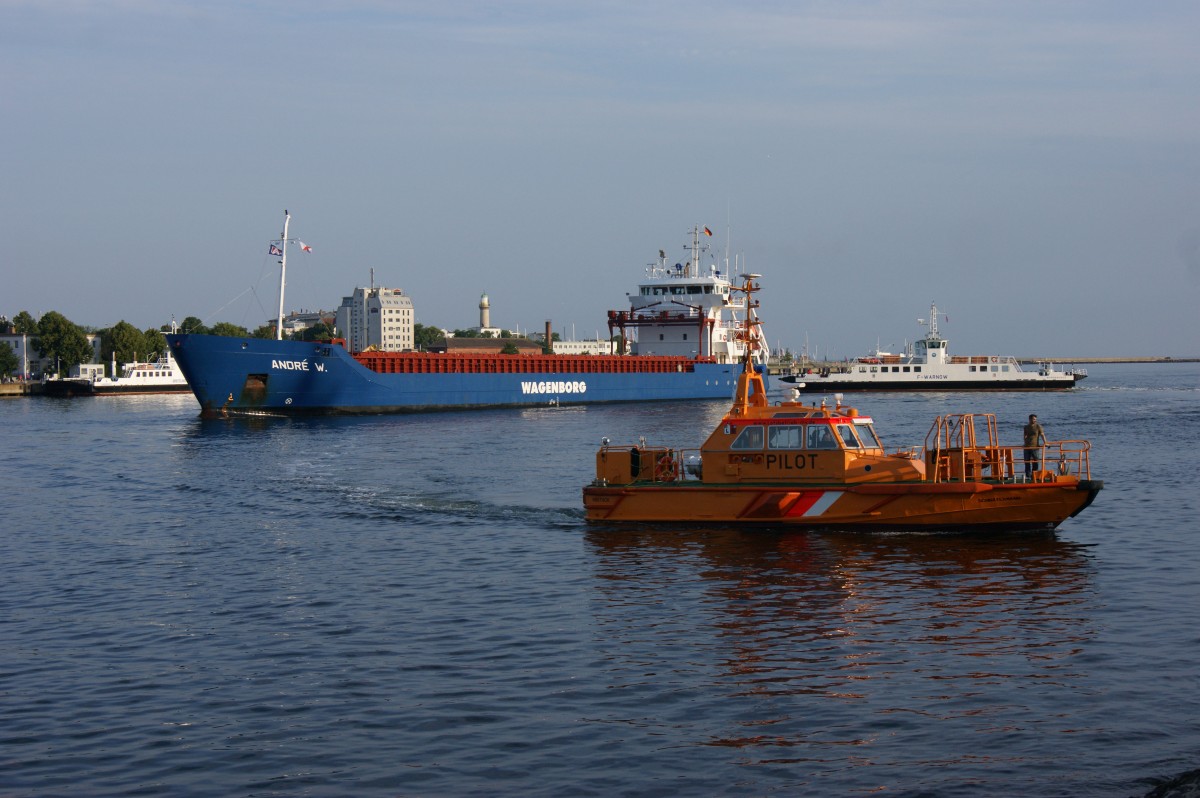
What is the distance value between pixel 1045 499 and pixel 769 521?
515 centimetres

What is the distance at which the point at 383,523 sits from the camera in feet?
82.4

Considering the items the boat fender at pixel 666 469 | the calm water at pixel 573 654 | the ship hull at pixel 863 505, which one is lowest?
the calm water at pixel 573 654

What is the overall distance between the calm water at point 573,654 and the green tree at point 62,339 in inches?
4061

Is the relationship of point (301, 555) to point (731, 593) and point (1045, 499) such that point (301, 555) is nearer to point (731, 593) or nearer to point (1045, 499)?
point (731, 593)

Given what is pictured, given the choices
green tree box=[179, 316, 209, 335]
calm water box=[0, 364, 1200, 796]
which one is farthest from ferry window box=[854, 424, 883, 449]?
green tree box=[179, 316, 209, 335]

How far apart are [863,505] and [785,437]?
6.51ft

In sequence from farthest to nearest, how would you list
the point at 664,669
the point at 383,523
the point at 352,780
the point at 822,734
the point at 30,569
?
the point at 383,523, the point at 30,569, the point at 664,669, the point at 822,734, the point at 352,780

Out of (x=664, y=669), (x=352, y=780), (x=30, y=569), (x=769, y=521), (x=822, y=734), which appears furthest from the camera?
(x=769, y=521)

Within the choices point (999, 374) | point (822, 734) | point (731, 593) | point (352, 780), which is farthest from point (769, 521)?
point (999, 374)

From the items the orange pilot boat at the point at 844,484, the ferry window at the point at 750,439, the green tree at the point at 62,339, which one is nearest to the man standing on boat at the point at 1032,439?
the orange pilot boat at the point at 844,484

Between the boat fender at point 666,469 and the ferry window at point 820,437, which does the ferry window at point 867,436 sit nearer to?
the ferry window at point 820,437

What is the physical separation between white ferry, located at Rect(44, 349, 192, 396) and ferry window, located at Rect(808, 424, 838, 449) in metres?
92.8

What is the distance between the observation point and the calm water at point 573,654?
1057 centimetres

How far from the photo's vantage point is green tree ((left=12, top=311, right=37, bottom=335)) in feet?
417
